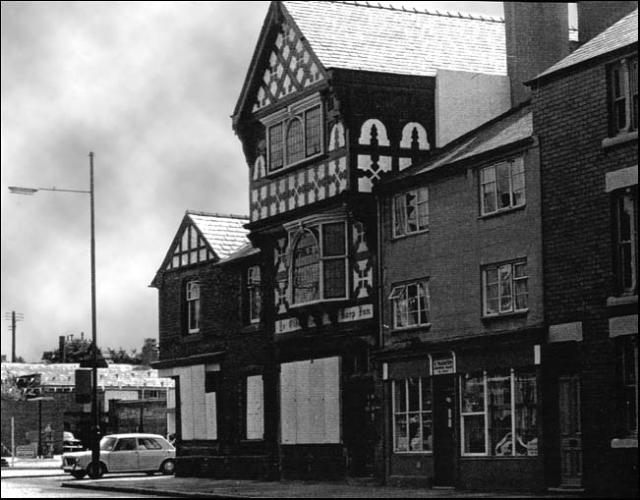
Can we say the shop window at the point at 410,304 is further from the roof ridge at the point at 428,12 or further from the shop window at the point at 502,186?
the roof ridge at the point at 428,12

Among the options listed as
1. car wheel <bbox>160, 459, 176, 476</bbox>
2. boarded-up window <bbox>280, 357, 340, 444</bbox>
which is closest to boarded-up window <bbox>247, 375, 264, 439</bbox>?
boarded-up window <bbox>280, 357, 340, 444</bbox>

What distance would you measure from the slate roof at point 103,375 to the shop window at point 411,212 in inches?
2015

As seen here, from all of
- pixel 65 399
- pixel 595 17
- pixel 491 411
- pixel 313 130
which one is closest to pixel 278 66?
pixel 313 130

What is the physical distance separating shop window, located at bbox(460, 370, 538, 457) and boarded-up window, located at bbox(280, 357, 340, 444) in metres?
5.94

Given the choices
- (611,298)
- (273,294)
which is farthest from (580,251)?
(273,294)

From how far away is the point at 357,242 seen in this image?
34.8 meters

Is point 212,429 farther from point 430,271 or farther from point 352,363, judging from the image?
point 430,271

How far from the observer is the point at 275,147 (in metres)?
37.8

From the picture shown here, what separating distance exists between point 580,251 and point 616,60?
3.84 meters

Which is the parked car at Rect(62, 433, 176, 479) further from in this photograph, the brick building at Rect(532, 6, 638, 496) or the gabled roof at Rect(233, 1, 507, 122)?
the brick building at Rect(532, 6, 638, 496)

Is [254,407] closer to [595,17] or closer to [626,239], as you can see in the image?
[595,17]

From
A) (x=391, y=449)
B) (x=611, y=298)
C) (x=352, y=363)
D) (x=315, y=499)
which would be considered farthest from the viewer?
(x=352, y=363)

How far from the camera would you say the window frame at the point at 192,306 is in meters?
44.0

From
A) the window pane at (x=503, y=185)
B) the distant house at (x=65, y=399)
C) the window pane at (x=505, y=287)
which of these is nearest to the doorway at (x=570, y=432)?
the window pane at (x=505, y=287)
